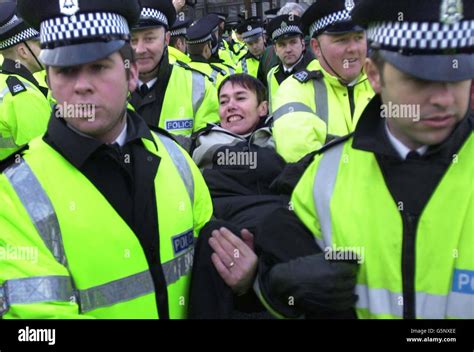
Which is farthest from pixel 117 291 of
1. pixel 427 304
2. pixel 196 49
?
pixel 196 49

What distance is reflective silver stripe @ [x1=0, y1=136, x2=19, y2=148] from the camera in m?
3.41

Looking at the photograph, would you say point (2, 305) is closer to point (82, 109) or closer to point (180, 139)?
point (82, 109)

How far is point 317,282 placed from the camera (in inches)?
61.7

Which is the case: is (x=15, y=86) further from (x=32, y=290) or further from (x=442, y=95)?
(x=442, y=95)

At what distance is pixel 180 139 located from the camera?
3611mm

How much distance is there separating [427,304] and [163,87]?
2591 mm

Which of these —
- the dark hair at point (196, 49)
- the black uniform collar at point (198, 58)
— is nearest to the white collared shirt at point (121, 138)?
the black uniform collar at point (198, 58)

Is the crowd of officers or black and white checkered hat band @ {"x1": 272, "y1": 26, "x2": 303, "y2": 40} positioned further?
black and white checkered hat band @ {"x1": 272, "y1": 26, "x2": 303, "y2": 40}

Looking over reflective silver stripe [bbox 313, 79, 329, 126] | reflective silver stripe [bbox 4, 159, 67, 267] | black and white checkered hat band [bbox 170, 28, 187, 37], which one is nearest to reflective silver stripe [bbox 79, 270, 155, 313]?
reflective silver stripe [bbox 4, 159, 67, 267]

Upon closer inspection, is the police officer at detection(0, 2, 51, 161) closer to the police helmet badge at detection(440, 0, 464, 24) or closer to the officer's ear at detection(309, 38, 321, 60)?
the officer's ear at detection(309, 38, 321, 60)

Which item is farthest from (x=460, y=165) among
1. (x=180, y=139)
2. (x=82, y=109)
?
(x=180, y=139)

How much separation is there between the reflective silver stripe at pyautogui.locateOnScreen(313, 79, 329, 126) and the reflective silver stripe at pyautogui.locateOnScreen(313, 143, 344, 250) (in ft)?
3.57

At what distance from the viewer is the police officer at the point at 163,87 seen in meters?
Result: 3.54

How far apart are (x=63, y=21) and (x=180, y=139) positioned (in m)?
1.90
